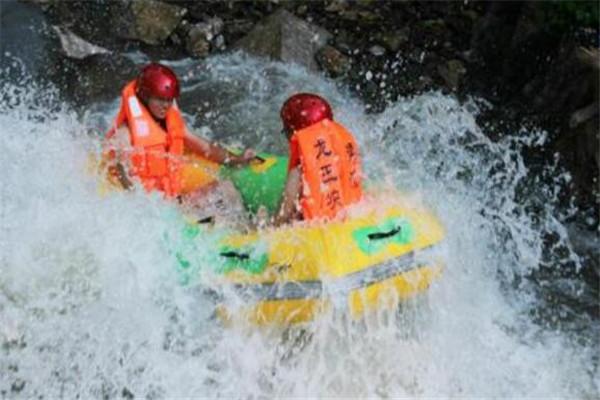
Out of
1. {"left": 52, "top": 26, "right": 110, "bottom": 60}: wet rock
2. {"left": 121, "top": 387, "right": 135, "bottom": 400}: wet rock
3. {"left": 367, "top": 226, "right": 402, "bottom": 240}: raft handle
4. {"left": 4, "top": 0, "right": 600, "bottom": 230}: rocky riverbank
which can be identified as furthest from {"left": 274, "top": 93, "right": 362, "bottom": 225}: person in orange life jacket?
{"left": 52, "top": 26, "right": 110, "bottom": 60}: wet rock

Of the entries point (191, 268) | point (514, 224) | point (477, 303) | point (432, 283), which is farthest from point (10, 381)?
point (514, 224)

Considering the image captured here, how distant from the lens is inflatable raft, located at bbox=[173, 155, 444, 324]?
544 centimetres

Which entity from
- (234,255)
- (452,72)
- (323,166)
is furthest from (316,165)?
(452,72)

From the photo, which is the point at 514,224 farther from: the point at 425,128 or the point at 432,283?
the point at 432,283

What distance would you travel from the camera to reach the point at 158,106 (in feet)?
20.7

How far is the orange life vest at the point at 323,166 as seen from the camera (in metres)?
5.60

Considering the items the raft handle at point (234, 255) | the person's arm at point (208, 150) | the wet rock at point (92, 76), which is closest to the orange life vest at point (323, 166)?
the raft handle at point (234, 255)

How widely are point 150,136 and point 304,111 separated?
1.24 metres

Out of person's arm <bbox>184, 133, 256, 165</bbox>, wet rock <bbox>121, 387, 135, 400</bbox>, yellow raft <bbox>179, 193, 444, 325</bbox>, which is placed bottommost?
wet rock <bbox>121, 387, 135, 400</bbox>

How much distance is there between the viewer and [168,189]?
6430 mm

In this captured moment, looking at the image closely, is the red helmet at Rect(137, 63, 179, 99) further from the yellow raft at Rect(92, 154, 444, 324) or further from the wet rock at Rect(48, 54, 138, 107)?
the wet rock at Rect(48, 54, 138, 107)

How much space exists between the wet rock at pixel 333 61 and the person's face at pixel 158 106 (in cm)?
356

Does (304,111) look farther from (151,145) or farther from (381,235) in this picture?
(151,145)

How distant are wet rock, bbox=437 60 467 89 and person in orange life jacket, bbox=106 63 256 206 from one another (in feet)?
12.8
